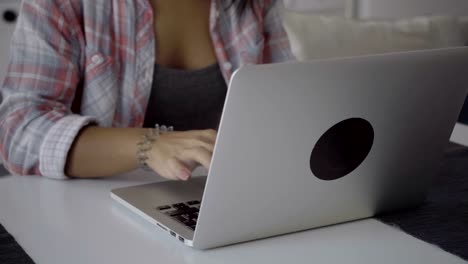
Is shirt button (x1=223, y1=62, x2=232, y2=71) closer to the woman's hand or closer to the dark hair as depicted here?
the dark hair

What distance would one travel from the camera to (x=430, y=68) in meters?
0.90

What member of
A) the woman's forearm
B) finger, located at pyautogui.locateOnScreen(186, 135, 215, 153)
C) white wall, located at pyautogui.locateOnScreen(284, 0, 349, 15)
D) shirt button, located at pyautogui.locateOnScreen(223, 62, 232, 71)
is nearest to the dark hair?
shirt button, located at pyautogui.locateOnScreen(223, 62, 232, 71)

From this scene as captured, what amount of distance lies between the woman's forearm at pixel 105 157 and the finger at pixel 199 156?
0.49ft

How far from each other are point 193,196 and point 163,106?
498mm

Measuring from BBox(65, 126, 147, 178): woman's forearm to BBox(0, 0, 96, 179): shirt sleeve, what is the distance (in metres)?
0.02

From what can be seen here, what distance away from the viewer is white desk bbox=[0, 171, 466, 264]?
0.86m

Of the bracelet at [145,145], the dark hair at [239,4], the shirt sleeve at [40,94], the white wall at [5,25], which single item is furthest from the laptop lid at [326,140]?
the white wall at [5,25]

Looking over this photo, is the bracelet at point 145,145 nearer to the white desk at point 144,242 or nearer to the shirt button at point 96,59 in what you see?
the white desk at point 144,242

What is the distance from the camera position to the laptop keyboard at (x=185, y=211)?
3.02 feet

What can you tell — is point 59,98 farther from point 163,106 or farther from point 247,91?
point 247,91

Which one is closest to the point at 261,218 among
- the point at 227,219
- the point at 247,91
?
the point at 227,219

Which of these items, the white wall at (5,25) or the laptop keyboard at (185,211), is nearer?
the laptop keyboard at (185,211)

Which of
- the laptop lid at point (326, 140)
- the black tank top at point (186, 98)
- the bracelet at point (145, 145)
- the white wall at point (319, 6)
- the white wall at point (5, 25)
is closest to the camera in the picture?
the laptop lid at point (326, 140)

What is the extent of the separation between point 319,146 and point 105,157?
0.40 meters
